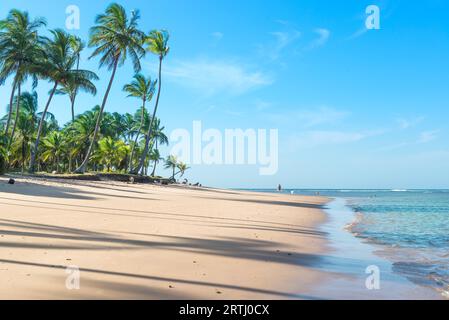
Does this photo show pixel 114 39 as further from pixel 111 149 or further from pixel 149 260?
pixel 149 260

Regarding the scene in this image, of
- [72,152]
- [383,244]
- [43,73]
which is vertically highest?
[43,73]

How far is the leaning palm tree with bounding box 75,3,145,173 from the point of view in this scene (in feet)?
122

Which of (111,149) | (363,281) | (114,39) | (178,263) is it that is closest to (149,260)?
(178,263)

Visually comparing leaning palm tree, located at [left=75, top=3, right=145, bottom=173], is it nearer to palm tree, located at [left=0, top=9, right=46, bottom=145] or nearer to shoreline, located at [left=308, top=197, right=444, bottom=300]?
palm tree, located at [left=0, top=9, right=46, bottom=145]

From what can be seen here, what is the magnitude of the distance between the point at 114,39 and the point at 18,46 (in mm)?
8301

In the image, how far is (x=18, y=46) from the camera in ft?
115

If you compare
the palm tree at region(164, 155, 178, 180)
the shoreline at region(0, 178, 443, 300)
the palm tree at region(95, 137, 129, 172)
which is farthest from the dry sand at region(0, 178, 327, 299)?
A: the palm tree at region(164, 155, 178, 180)

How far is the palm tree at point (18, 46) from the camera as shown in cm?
3466

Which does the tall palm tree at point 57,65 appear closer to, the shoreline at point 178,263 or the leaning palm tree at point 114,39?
the leaning palm tree at point 114,39

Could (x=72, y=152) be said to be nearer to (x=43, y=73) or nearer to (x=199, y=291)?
(x=43, y=73)

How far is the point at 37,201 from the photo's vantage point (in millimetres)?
14117

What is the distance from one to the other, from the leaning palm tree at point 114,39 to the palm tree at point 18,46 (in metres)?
5.06
